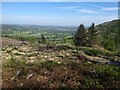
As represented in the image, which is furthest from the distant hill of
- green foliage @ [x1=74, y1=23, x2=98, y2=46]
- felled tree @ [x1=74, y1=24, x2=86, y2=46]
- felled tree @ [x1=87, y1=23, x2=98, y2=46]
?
felled tree @ [x1=74, y1=24, x2=86, y2=46]

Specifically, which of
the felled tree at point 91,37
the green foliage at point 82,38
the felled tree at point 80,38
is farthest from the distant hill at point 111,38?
the felled tree at point 80,38

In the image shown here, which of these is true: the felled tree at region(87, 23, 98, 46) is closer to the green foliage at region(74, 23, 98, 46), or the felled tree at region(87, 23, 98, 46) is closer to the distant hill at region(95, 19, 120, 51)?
the green foliage at region(74, 23, 98, 46)

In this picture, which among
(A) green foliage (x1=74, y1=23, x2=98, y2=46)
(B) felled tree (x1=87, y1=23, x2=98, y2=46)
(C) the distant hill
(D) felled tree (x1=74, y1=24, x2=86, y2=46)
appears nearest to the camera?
(A) green foliage (x1=74, y1=23, x2=98, y2=46)

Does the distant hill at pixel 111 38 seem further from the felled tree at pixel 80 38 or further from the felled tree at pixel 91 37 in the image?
the felled tree at pixel 80 38

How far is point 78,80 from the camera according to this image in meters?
12.8

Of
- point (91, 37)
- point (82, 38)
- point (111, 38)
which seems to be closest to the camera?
point (82, 38)

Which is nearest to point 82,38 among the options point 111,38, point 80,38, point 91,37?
point 80,38

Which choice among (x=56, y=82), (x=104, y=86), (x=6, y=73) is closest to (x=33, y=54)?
(x=6, y=73)

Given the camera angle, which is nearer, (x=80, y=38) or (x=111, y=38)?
(x=80, y=38)

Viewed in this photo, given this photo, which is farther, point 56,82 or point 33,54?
point 33,54

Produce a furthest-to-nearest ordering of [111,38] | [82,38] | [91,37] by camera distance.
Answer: [111,38]
[91,37]
[82,38]

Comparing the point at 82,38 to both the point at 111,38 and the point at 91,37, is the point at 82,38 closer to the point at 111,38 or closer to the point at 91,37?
the point at 91,37

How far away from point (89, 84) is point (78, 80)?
2.40 feet

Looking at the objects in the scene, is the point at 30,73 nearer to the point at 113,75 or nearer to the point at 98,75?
the point at 98,75
